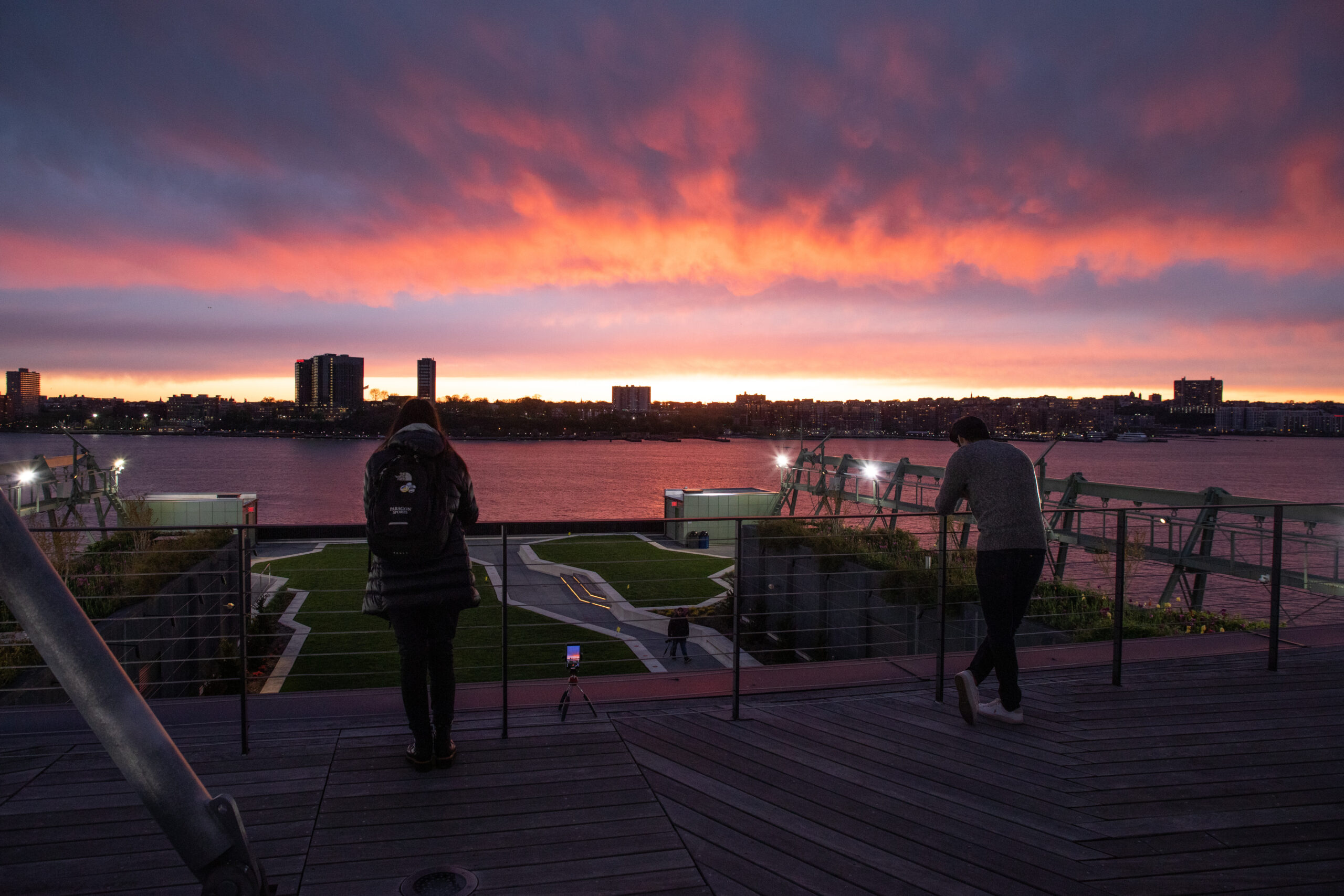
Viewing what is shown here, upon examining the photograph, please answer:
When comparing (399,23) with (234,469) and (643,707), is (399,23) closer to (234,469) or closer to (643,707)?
(643,707)

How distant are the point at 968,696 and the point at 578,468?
101258mm

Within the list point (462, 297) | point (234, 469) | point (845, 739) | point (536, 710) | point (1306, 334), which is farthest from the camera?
point (234, 469)

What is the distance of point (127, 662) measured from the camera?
8250 millimetres

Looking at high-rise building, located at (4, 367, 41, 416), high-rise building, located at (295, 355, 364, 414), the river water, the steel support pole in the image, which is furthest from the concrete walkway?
high-rise building, located at (4, 367, 41, 416)

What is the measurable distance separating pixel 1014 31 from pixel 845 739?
11.2 m

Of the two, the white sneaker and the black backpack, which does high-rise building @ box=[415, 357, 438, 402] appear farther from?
the white sneaker

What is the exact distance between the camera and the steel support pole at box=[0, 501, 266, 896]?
149cm

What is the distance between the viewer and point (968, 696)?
349cm

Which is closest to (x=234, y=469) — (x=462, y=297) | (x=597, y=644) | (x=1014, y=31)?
(x=462, y=297)

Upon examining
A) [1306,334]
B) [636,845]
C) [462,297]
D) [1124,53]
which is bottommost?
[636,845]

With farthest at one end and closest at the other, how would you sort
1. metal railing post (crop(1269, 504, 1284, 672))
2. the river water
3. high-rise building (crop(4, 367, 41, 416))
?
high-rise building (crop(4, 367, 41, 416))
the river water
metal railing post (crop(1269, 504, 1284, 672))

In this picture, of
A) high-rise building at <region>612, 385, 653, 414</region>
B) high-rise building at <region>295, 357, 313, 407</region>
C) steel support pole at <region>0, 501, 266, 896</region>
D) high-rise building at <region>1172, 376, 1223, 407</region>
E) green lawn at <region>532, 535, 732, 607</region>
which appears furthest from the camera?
high-rise building at <region>612, 385, 653, 414</region>

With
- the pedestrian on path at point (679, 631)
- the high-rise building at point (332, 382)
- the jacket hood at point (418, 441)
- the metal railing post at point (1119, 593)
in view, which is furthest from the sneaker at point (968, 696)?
the high-rise building at point (332, 382)

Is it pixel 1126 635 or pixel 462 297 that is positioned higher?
pixel 462 297
